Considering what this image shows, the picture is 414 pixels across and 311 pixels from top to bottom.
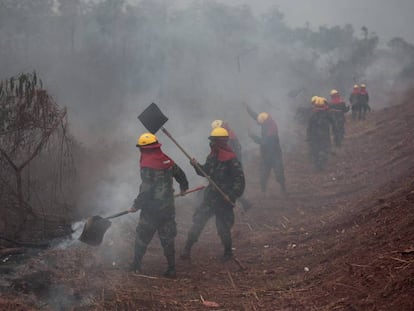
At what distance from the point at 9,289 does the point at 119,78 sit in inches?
648

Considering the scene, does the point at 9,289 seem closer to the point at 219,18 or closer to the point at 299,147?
the point at 299,147

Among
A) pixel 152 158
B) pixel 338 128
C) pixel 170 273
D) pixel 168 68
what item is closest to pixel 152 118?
pixel 152 158

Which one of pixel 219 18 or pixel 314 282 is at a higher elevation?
pixel 219 18

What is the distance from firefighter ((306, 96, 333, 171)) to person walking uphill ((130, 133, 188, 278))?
753 centimetres

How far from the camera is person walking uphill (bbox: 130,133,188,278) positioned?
565 cm

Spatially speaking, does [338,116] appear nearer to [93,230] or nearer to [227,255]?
[227,255]

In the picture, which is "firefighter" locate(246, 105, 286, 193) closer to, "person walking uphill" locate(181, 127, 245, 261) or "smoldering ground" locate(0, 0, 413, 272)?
"smoldering ground" locate(0, 0, 413, 272)

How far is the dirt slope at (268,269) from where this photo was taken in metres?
4.13

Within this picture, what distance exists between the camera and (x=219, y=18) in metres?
25.7

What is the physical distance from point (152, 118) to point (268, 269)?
279cm

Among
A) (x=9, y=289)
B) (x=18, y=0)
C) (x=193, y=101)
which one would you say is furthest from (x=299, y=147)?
(x=18, y=0)

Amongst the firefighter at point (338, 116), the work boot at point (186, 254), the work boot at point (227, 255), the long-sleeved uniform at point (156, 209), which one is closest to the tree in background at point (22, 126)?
the long-sleeved uniform at point (156, 209)

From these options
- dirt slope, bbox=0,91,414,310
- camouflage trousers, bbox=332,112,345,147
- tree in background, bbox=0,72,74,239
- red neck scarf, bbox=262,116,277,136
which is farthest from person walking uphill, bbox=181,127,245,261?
camouflage trousers, bbox=332,112,345,147

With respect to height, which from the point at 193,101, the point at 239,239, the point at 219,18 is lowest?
the point at 239,239
